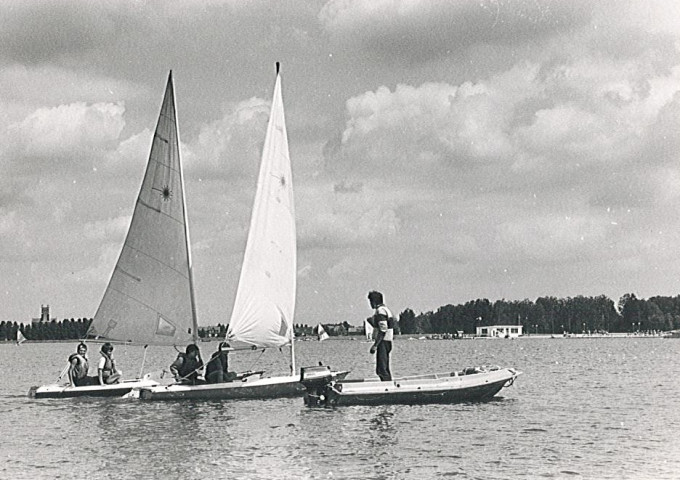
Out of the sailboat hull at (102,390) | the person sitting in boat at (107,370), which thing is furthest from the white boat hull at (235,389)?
the person sitting in boat at (107,370)

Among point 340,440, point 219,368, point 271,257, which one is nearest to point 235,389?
point 219,368

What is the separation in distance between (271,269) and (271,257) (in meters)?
0.44

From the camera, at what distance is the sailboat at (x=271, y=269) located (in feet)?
103

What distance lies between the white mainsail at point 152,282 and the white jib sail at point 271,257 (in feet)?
7.76

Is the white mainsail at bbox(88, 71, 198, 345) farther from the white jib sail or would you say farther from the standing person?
the standing person

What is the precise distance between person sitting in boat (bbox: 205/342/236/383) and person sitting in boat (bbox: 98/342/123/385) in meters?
3.50

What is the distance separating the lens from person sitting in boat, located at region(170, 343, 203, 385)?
30087mm

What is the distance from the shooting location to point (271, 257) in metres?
32.9

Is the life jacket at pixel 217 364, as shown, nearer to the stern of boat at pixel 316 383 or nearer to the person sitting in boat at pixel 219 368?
the person sitting in boat at pixel 219 368

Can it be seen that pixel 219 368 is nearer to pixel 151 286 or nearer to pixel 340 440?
pixel 151 286

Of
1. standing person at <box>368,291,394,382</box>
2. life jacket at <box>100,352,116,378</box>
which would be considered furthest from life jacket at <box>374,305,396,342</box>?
life jacket at <box>100,352,116,378</box>

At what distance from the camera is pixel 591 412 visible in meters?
29.7

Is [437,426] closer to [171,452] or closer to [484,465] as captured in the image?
[484,465]

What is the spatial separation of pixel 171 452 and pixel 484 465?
283 inches
